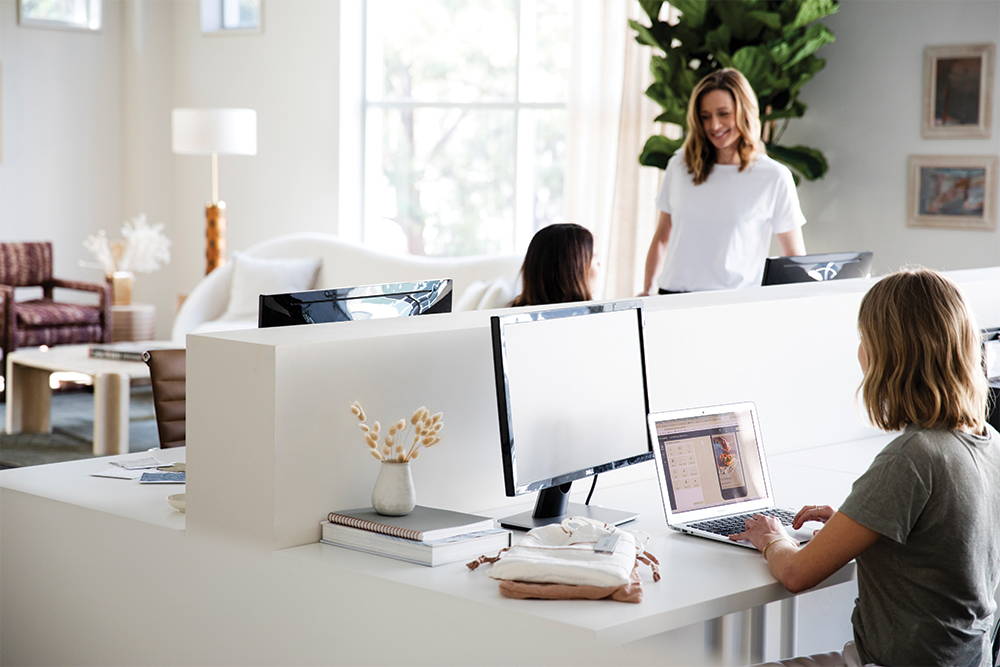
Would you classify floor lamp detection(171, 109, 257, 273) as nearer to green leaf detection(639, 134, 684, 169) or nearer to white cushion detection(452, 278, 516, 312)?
white cushion detection(452, 278, 516, 312)

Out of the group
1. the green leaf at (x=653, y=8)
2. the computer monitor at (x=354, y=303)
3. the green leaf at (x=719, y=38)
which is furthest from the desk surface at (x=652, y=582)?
the green leaf at (x=653, y=8)

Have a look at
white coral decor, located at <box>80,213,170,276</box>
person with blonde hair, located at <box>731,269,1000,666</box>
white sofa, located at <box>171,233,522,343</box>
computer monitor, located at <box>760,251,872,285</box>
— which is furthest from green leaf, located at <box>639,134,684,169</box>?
person with blonde hair, located at <box>731,269,1000,666</box>

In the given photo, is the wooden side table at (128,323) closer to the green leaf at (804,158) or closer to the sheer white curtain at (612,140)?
the sheer white curtain at (612,140)

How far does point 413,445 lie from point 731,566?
22.4 inches

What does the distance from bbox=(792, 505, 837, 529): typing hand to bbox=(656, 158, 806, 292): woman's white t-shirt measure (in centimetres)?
172

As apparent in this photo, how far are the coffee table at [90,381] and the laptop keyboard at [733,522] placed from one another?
3.90m

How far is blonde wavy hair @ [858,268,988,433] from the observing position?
6.69 feet

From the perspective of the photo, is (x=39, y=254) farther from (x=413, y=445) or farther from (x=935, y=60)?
(x=413, y=445)

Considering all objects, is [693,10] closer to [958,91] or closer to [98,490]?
[958,91]

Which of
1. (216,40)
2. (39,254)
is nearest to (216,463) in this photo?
(39,254)

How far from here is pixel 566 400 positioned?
229 cm

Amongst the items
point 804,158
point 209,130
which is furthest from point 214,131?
point 804,158

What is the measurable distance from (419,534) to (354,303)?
711 mm

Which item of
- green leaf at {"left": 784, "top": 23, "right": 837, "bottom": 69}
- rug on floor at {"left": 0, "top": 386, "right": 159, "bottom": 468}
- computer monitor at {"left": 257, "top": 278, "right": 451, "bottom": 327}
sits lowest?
rug on floor at {"left": 0, "top": 386, "right": 159, "bottom": 468}
